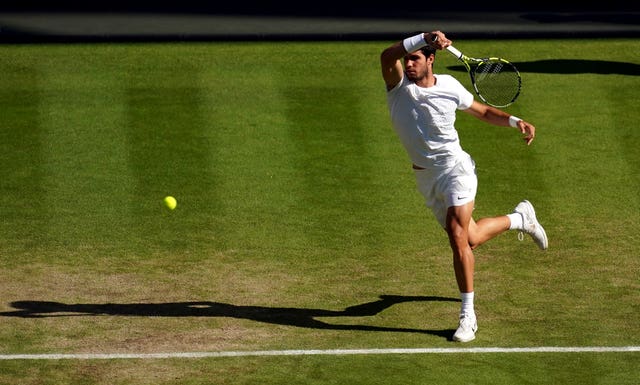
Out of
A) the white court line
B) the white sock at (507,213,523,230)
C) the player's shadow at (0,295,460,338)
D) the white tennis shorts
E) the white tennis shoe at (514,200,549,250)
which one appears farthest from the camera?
the white tennis shoe at (514,200,549,250)

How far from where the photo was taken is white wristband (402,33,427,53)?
11000 mm

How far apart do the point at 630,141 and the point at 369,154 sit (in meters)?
3.11

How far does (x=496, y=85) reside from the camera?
42.5ft

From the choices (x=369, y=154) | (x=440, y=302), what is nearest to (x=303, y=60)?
(x=369, y=154)

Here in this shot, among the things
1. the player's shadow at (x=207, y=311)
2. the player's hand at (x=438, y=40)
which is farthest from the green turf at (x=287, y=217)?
the player's hand at (x=438, y=40)

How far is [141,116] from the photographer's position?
17.5m

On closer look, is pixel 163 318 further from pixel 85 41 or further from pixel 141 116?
pixel 85 41

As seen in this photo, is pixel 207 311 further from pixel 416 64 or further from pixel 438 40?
pixel 438 40

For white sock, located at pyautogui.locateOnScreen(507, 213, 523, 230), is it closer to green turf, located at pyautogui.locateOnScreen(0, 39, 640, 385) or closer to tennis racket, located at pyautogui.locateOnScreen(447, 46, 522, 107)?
green turf, located at pyautogui.locateOnScreen(0, 39, 640, 385)

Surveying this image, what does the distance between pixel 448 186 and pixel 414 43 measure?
4.02ft

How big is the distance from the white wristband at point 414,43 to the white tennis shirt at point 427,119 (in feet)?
1.35

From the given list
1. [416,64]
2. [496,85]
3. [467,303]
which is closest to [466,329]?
[467,303]

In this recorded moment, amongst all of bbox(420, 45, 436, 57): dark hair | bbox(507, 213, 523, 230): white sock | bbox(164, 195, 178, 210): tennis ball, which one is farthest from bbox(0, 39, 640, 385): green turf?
bbox(420, 45, 436, 57): dark hair

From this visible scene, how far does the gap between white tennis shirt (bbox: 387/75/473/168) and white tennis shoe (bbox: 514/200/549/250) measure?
4.54 ft
